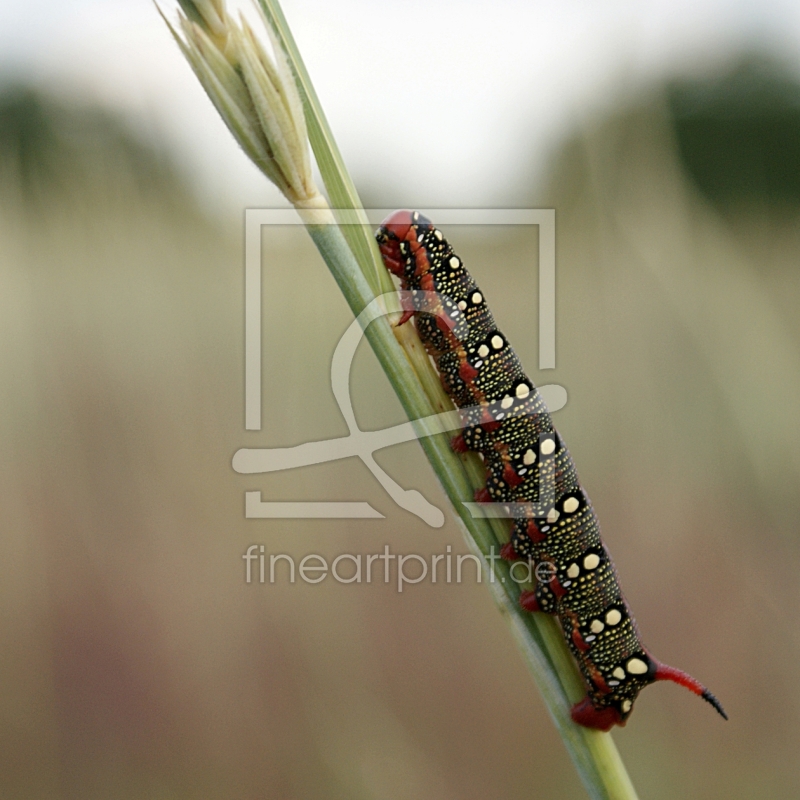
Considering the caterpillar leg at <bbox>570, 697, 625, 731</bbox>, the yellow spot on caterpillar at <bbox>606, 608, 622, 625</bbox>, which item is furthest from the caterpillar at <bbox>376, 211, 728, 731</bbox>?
the caterpillar leg at <bbox>570, 697, 625, 731</bbox>

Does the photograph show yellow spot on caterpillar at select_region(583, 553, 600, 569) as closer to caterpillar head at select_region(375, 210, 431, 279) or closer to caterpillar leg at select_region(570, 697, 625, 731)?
caterpillar leg at select_region(570, 697, 625, 731)

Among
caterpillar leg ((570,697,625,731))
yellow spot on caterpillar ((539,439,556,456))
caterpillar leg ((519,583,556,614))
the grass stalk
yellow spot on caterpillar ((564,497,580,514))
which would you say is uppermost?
the grass stalk

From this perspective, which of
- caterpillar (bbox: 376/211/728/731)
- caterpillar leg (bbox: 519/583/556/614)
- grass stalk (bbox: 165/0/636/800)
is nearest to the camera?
grass stalk (bbox: 165/0/636/800)

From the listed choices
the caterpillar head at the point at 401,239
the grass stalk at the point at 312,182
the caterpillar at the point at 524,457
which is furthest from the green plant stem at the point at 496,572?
the caterpillar head at the point at 401,239

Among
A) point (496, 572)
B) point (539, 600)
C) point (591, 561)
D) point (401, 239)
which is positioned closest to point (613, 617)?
point (591, 561)

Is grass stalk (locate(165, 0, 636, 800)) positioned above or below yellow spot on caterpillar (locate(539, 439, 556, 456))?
above

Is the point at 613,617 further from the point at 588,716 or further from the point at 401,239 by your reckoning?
the point at 401,239

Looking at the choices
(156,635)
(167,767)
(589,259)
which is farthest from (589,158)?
(167,767)

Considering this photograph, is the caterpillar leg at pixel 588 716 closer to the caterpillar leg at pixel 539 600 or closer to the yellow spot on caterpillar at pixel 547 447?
the caterpillar leg at pixel 539 600
